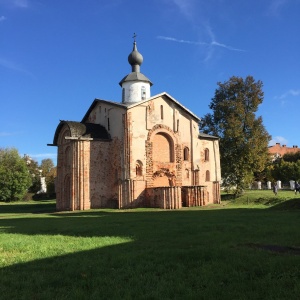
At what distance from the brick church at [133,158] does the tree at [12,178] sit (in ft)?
85.2

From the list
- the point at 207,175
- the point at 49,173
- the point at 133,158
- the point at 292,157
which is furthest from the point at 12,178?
the point at 292,157

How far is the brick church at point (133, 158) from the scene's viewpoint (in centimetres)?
3136

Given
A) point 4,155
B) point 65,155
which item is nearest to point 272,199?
point 65,155

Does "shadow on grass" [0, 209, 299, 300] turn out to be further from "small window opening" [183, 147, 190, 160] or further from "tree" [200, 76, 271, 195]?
"tree" [200, 76, 271, 195]

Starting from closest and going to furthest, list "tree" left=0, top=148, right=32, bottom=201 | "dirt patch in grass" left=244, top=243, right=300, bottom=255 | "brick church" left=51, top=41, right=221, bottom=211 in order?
"dirt patch in grass" left=244, top=243, right=300, bottom=255
"brick church" left=51, top=41, right=221, bottom=211
"tree" left=0, top=148, right=32, bottom=201

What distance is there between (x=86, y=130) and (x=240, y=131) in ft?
54.4

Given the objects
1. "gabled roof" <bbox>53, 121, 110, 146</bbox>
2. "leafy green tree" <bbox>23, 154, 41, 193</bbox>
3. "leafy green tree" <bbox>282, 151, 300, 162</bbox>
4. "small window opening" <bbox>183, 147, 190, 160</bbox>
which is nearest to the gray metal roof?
"gabled roof" <bbox>53, 121, 110, 146</bbox>

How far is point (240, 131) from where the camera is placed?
39.4m

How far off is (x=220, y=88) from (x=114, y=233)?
3295 cm

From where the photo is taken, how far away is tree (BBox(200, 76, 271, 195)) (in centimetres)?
3956

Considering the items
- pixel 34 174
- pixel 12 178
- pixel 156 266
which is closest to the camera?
pixel 156 266

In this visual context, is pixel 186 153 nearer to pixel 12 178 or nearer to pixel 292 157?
pixel 12 178

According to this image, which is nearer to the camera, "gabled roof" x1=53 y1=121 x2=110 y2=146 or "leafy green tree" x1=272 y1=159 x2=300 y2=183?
"gabled roof" x1=53 y1=121 x2=110 y2=146

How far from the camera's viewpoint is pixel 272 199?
95.2 ft
